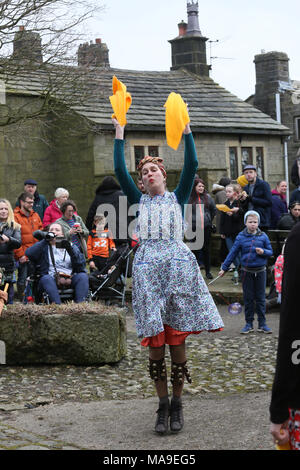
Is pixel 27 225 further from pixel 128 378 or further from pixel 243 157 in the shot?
pixel 243 157

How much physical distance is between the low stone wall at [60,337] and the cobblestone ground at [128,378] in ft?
0.35

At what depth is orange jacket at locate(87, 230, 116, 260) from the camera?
12.5m

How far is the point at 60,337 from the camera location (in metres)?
8.25

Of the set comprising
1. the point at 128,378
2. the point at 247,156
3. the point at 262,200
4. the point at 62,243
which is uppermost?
the point at 247,156

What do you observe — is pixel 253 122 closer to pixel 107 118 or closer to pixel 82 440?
pixel 107 118

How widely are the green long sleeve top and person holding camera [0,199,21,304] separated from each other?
4.64 meters

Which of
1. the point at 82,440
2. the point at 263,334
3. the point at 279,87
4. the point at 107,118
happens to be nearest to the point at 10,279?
the point at 263,334

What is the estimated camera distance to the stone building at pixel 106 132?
19.5 meters

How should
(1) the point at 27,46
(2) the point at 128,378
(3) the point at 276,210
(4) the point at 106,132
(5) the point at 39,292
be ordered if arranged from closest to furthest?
(2) the point at 128,378, (5) the point at 39,292, (3) the point at 276,210, (1) the point at 27,46, (4) the point at 106,132

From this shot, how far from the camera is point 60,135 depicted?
23.3 meters

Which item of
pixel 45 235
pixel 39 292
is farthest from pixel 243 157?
pixel 39 292

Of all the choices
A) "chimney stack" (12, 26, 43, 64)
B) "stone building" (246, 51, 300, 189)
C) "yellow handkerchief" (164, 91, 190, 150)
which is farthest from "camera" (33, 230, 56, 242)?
"stone building" (246, 51, 300, 189)

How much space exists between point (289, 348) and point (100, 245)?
933cm

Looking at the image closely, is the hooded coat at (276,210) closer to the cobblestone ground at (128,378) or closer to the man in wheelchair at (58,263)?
the man in wheelchair at (58,263)
